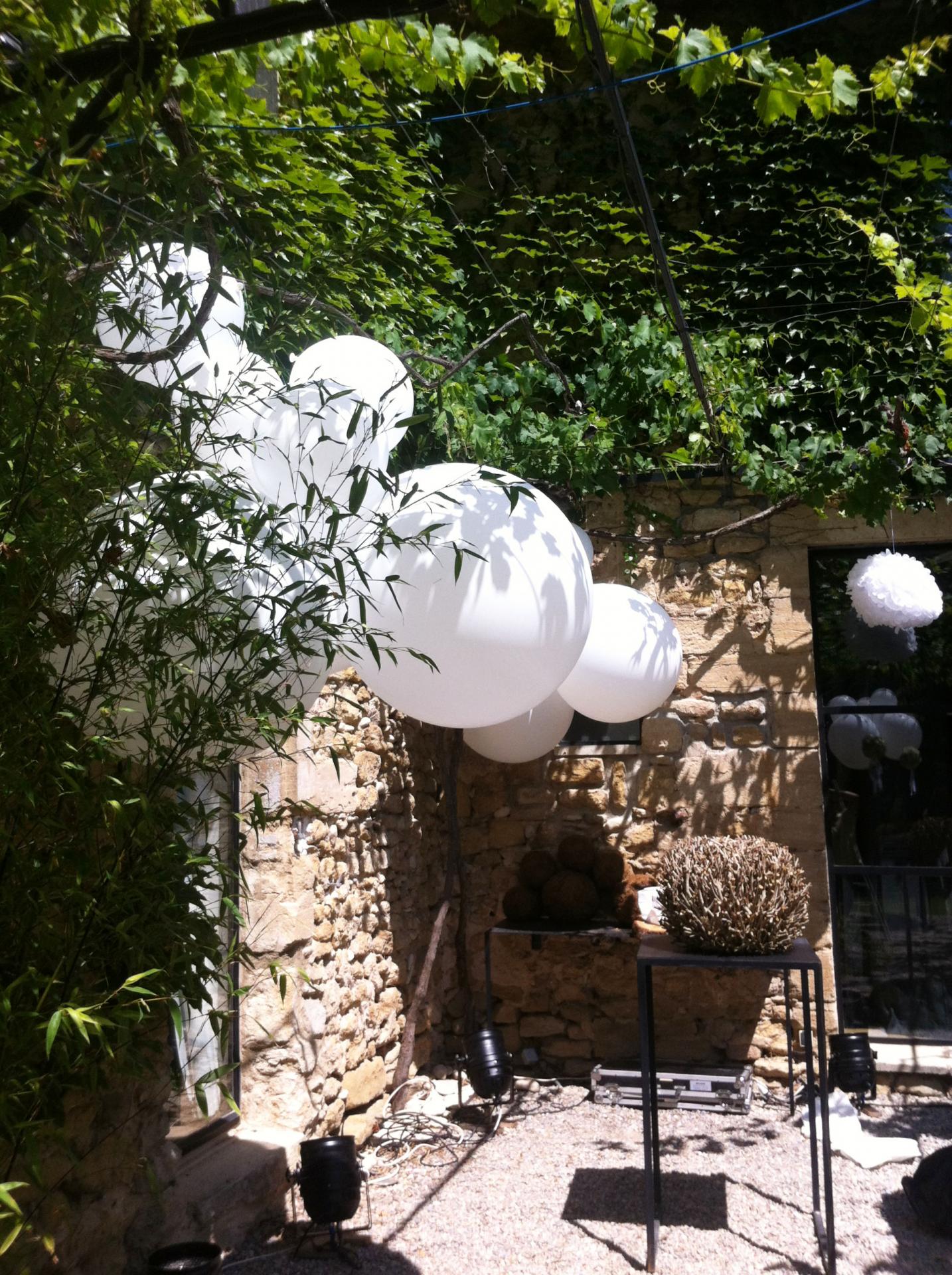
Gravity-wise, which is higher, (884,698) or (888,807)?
(884,698)

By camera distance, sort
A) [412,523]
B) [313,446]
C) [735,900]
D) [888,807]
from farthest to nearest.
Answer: [888,807] → [735,900] → [412,523] → [313,446]

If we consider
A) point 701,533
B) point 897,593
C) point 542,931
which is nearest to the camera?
point 897,593

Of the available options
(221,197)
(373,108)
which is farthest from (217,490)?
(373,108)

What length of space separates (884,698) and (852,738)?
0.22 meters

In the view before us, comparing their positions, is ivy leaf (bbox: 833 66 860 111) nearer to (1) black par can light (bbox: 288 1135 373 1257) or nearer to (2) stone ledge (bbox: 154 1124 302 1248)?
(1) black par can light (bbox: 288 1135 373 1257)

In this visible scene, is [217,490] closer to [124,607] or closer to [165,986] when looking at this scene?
[124,607]

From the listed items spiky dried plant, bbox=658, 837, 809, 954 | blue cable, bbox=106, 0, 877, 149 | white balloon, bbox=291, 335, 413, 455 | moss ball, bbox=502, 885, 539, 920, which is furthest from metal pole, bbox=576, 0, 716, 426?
moss ball, bbox=502, 885, 539, 920

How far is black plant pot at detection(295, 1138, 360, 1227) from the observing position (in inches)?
113

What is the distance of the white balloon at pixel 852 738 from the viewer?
15.1 feet

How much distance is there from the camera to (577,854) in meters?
4.42

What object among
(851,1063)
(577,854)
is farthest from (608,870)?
(851,1063)

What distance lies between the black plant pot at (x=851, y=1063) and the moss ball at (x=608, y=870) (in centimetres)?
100

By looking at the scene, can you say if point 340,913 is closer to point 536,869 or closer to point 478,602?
point 536,869

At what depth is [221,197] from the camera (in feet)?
7.58
